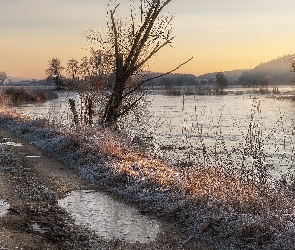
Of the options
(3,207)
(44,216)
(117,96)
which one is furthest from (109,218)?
(117,96)

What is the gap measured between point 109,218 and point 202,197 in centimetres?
193

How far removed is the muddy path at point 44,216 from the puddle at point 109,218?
0.17 meters

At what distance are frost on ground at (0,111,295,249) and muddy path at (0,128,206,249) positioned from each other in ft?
1.46

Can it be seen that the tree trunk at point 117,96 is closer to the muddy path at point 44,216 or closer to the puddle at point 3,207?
the muddy path at point 44,216

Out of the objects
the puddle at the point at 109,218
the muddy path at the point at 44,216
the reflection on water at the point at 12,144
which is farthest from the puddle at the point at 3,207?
the reflection on water at the point at 12,144

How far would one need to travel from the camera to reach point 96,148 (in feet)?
44.9

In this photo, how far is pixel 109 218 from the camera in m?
8.18

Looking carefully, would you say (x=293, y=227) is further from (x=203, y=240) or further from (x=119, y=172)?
(x=119, y=172)

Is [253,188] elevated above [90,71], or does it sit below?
below

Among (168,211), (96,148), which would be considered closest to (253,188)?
(168,211)

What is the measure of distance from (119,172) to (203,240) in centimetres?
444

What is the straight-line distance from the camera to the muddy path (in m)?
6.76

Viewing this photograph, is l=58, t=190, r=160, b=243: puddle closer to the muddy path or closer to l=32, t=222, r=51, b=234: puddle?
the muddy path

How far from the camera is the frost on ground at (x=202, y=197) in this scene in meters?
6.74
